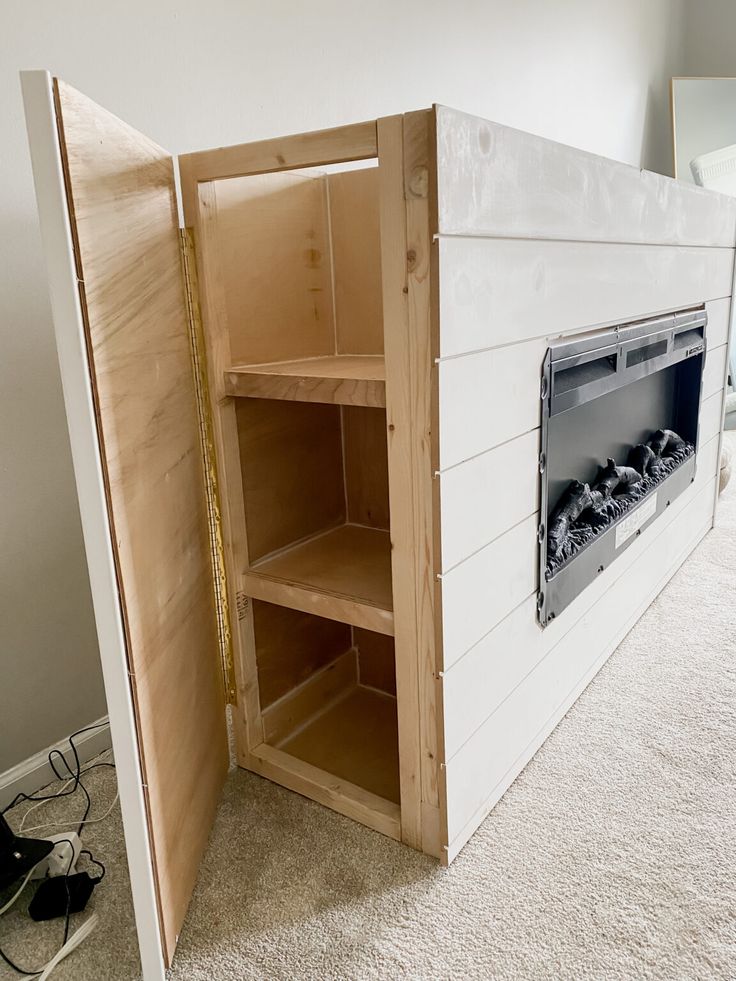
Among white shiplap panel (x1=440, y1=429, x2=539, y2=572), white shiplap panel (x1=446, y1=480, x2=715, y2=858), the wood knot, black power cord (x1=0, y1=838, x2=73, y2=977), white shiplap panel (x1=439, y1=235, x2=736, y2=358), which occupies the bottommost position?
black power cord (x1=0, y1=838, x2=73, y2=977)

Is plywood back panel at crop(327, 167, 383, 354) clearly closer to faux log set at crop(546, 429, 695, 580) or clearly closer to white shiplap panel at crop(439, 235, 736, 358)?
white shiplap panel at crop(439, 235, 736, 358)

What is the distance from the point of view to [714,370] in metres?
2.64

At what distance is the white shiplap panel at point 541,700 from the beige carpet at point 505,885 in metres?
0.05

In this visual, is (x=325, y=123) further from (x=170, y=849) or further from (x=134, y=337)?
(x=170, y=849)

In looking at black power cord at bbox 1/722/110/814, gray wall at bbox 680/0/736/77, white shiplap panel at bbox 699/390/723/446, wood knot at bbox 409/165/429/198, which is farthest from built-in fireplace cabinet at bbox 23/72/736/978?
gray wall at bbox 680/0/736/77

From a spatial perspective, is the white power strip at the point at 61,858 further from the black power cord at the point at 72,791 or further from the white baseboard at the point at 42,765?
the white baseboard at the point at 42,765

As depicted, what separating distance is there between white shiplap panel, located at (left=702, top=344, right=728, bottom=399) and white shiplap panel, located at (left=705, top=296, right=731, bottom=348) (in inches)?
1.1

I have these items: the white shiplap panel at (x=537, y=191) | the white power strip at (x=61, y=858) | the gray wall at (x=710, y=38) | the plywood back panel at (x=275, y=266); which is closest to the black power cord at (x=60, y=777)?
the white power strip at (x=61, y=858)

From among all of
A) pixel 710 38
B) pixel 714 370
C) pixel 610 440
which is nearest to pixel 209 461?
pixel 610 440

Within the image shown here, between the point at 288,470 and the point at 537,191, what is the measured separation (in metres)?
0.74

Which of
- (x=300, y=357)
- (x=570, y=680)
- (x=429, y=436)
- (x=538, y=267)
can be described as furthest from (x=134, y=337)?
(x=570, y=680)

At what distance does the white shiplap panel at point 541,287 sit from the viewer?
116 centimetres

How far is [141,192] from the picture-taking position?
1.14 m

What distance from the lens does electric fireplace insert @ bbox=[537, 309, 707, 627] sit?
1575 millimetres
